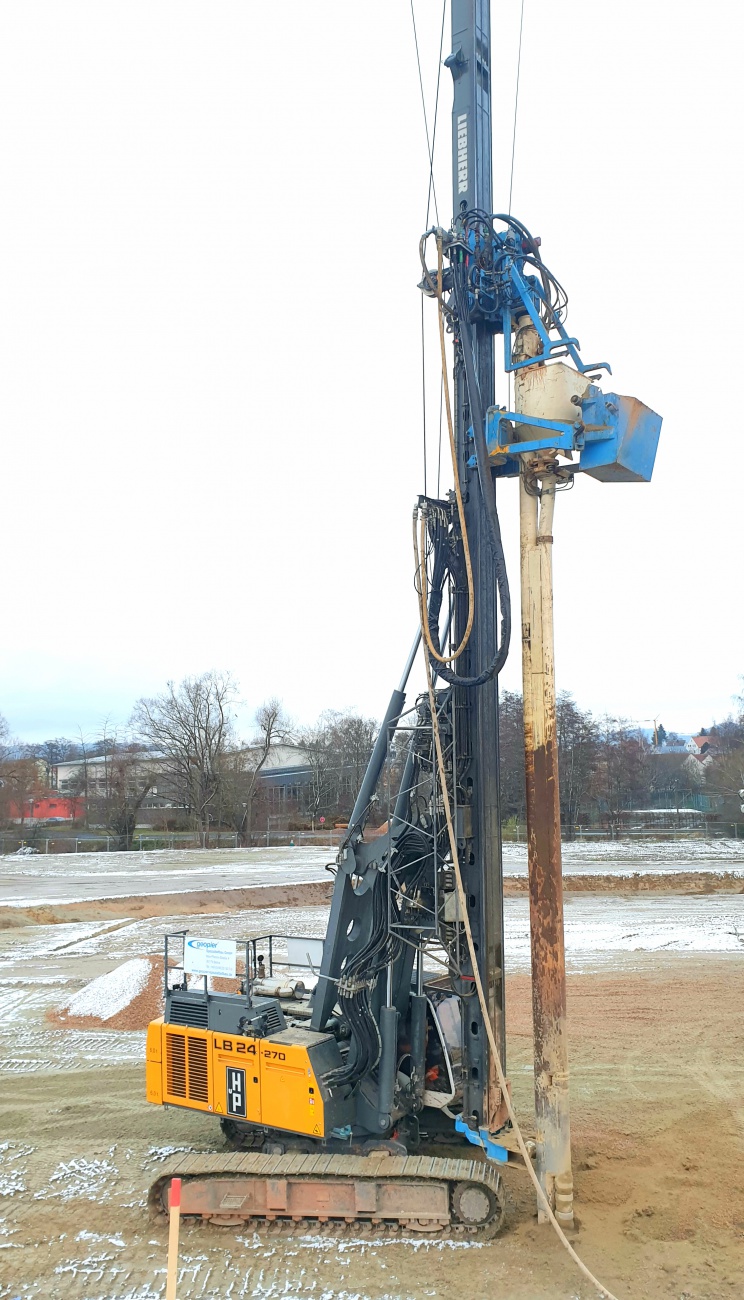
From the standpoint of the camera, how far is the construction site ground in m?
7.49

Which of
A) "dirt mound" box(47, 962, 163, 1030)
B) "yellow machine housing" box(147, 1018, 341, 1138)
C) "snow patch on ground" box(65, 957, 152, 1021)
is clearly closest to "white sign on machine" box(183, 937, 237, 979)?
"yellow machine housing" box(147, 1018, 341, 1138)

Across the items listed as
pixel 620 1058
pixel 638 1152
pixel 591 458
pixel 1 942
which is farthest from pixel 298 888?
pixel 591 458

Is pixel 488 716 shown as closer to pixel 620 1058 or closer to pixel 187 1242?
pixel 187 1242

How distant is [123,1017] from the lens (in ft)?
54.9

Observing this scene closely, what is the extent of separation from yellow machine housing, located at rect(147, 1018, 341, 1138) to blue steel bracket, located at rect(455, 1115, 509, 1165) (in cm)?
115

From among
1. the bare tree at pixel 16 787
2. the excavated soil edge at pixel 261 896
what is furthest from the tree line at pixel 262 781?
the excavated soil edge at pixel 261 896

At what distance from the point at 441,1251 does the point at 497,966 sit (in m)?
2.31

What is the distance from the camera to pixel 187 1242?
8148mm

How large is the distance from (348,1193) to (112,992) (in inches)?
433

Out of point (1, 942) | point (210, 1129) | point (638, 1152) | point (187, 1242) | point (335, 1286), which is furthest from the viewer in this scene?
point (1, 942)

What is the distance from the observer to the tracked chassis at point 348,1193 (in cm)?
796

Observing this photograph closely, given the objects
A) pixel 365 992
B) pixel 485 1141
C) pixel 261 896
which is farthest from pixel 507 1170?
pixel 261 896

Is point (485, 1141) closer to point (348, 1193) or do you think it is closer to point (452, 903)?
point (348, 1193)

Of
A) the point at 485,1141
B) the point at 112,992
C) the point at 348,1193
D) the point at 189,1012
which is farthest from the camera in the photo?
the point at 112,992
